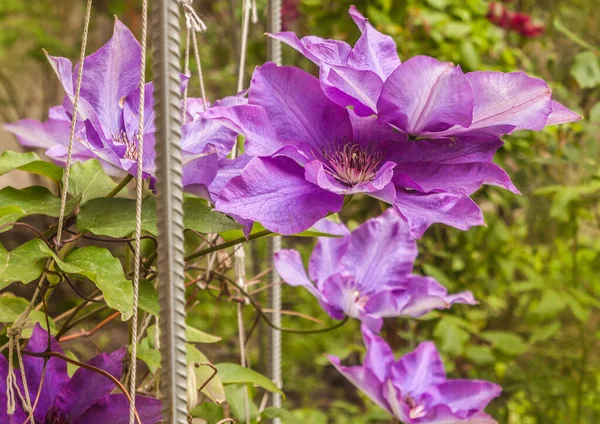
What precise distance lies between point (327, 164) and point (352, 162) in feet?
0.05

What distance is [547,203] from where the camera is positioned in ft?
4.70

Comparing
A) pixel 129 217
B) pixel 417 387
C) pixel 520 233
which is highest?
pixel 129 217

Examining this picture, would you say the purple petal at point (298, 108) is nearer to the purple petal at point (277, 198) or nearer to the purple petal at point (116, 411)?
the purple petal at point (277, 198)

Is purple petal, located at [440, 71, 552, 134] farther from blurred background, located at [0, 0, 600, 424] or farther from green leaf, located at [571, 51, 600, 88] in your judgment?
green leaf, located at [571, 51, 600, 88]

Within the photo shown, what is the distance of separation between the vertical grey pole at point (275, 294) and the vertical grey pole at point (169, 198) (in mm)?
288

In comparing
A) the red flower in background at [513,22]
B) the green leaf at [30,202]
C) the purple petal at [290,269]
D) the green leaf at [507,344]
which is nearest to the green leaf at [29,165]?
the green leaf at [30,202]

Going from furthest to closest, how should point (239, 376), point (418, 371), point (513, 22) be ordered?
point (513, 22)
point (418, 371)
point (239, 376)

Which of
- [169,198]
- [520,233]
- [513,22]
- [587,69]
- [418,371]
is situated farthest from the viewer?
[520,233]

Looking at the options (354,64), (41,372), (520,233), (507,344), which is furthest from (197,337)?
(520,233)

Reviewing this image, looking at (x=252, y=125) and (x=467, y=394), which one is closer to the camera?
(x=252, y=125)

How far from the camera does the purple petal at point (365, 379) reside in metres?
0.59

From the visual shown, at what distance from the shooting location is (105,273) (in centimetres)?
37

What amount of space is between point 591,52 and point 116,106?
95cm

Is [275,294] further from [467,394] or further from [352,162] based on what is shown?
[352,162]
